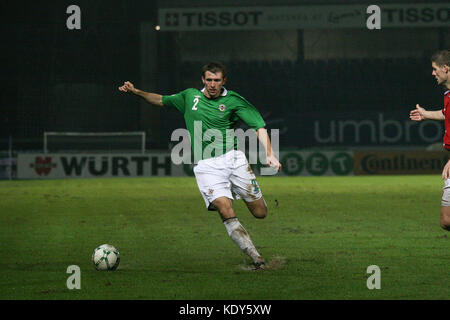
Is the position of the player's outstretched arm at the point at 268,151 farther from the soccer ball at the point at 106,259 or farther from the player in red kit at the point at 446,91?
the soccer ball at the point at 106,259

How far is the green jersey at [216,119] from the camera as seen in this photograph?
7.67 m

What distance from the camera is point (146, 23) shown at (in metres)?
33.7

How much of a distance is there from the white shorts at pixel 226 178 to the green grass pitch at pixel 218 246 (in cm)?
73

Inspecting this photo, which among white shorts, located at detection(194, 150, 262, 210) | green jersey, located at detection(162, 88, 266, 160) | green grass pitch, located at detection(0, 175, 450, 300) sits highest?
green jersey, located at detection(162, 88, 266, 160)

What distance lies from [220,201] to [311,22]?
26.7m

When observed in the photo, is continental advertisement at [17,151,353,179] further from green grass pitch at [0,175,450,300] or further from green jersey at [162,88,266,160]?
green jersey at [162,88,266,160]

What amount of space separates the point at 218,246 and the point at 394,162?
18.9 meters

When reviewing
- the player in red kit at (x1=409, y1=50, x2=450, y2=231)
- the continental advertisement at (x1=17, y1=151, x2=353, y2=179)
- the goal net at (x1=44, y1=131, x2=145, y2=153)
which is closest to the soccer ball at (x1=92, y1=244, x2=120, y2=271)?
the player in red kit at (x1=409, y1=50, x2=450, y2=231)

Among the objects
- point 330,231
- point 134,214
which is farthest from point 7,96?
point 330,231

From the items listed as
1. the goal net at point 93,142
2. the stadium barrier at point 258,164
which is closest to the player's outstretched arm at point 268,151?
the stadium barrier at point 258,164

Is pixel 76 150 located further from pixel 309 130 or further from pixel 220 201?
pixel 220 201

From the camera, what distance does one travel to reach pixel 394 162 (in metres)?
27.0

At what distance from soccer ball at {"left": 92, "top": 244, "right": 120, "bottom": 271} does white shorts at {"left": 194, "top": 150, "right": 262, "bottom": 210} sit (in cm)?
111

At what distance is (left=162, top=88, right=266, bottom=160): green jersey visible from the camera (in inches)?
302
